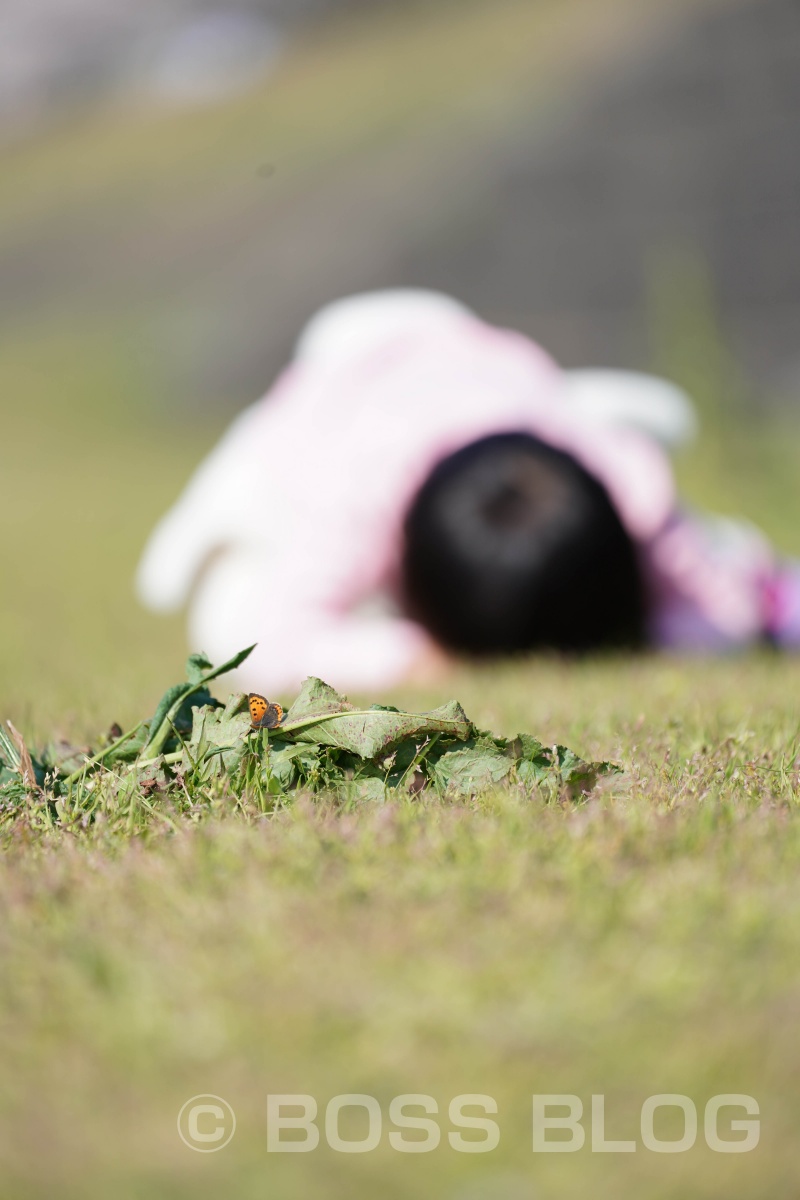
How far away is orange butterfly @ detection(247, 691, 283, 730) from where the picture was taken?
1886mm

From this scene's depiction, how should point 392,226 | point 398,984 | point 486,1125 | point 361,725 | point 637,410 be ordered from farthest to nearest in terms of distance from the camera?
point 392,226, point 637,410, point 361,725, point 398,984, point 486,1125

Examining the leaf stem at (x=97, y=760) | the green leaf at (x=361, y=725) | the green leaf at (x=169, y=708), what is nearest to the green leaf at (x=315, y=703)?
the green leaf at (x=361, y=725)

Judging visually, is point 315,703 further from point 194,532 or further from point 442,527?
point 194,532

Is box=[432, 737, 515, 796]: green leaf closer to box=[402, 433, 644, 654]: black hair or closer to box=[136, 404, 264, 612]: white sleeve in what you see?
box=[402, 433, 644, 654]: black hair

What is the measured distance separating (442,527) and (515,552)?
24 centimetres

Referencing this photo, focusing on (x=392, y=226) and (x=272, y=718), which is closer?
(x=272, y=718)

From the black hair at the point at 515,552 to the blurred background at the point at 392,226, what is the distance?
304cm

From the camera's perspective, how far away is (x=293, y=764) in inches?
74.4

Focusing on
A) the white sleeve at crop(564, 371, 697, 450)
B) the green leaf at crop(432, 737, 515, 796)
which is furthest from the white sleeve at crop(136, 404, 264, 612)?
the green leaf at crop(432, 737, 515, 796)

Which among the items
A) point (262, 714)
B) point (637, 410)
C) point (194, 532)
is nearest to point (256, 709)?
point (262, 714)

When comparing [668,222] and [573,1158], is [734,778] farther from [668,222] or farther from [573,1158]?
[668,222]

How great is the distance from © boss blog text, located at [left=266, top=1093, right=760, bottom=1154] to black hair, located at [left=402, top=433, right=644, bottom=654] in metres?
2.52

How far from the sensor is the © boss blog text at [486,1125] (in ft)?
3.53

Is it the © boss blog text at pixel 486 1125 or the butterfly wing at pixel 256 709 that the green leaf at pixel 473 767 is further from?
the © boss blog text at pixel 486 1125
